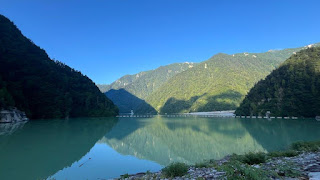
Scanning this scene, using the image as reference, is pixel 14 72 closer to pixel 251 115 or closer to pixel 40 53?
pixel 40 53

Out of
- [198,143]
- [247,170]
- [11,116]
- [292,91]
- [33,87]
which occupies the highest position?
[33,87]

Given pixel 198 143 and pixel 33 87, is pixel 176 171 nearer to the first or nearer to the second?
pixel 198 143

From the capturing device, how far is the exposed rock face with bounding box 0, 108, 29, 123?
63.5m

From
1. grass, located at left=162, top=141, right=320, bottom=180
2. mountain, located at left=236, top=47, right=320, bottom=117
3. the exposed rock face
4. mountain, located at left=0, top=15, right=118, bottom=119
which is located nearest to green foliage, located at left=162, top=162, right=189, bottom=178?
grass, located at left=162, top=141, right=320, bottom=180

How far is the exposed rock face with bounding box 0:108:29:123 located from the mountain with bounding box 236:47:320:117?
109m

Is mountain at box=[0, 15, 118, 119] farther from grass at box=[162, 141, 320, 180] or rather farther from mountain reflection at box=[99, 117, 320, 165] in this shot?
grass at box=[162, 141, 320, 180]

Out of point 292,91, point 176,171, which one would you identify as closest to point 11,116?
point 176,171

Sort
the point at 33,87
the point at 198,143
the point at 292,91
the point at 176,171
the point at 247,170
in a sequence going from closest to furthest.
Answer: the point at 247,170 < the point at 176,171 < the point at 198,143 < the point at 33,87 < the point at 292,91

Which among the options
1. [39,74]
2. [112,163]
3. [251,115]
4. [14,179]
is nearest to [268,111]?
[251,115]

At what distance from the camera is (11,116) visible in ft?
222

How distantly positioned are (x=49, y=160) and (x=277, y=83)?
113 m

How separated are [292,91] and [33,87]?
122763mm

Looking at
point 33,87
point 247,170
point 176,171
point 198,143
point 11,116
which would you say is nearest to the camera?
point 247,170

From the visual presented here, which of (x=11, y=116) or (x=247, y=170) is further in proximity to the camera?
(x=11, y=116)
